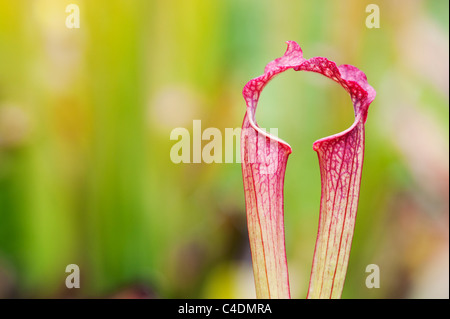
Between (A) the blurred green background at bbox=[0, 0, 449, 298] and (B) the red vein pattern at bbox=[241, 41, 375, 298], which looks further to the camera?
(A) the blurred green background at bbox=[0, 0, 449, 298]

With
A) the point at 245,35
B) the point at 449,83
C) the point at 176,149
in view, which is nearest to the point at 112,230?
the point at 176,149

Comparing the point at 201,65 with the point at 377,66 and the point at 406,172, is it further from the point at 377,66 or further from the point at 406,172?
the point at 406,172

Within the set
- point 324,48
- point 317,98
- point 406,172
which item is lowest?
point 406,172

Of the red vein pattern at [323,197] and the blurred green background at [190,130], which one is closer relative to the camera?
the red vein pattern at [323,197]

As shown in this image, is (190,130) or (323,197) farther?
(190,130)
